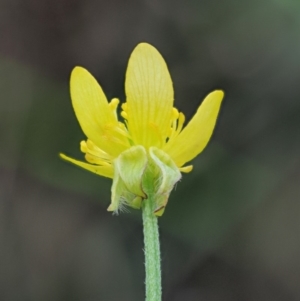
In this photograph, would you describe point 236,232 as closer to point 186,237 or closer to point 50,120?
point 186,237

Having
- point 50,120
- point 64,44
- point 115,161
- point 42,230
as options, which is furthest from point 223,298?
point 115,161

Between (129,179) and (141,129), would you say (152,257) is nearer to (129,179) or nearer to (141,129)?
(129,179)

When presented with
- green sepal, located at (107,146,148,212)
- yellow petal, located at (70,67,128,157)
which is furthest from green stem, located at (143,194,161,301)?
yellow petal, located at (70,67,128,157)

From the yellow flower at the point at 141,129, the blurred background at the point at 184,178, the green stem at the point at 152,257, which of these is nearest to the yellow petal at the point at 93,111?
the yellow flower at the point at 141,129

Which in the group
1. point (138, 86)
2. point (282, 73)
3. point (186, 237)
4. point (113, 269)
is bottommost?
point (113, 269)

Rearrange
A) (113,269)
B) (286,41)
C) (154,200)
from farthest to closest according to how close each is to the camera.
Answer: (113,269)
(286,41)
(154,200)

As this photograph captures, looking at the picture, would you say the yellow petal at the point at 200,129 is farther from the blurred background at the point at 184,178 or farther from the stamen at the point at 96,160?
the blurred background at the point at 184,178

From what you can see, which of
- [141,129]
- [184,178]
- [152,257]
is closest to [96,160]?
[141,129]

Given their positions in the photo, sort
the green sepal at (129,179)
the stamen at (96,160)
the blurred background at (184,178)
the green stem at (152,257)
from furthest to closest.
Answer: the blurred background at (184,178) → the stamen at (96,160) → the green sepal at (129,179) → the green stem at (152,257)
